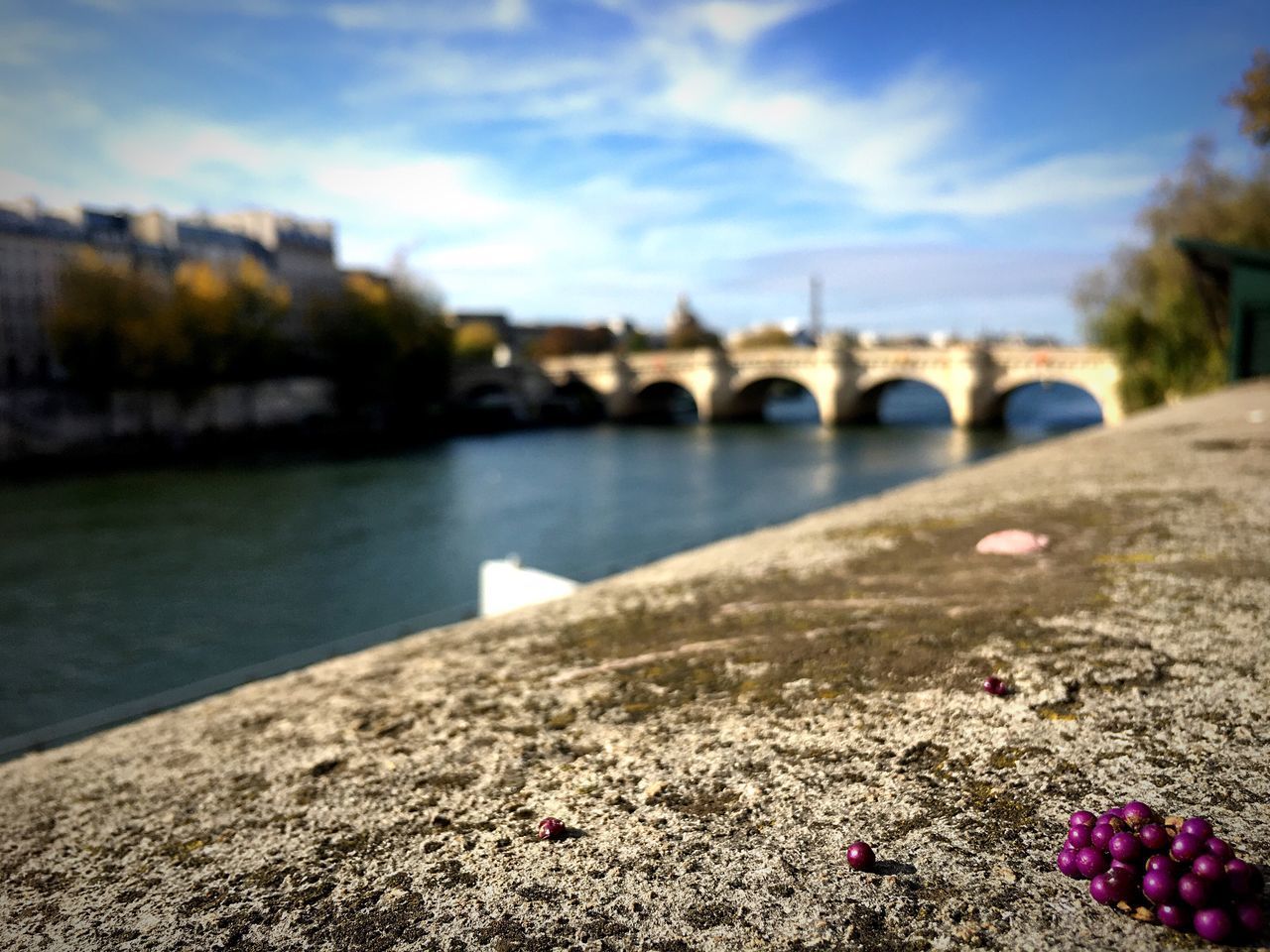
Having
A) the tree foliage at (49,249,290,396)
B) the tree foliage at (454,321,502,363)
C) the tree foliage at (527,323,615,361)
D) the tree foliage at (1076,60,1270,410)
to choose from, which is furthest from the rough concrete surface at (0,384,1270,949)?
the tree foliage at (527,323,615,361)

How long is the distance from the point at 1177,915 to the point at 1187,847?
13 centimetres

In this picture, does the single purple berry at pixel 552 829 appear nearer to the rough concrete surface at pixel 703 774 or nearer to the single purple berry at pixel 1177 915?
the rough concrete surface at pixel 703 774

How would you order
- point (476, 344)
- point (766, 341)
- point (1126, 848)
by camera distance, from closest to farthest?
point (1126, 848), point (476, 344), point (766, 341)

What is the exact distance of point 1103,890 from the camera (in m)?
1.71

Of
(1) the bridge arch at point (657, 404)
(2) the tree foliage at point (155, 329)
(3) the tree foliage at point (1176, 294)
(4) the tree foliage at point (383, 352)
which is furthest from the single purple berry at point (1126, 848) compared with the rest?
(1) the bridge arch at point (657, 404)

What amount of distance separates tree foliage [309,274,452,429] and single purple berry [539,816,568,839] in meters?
57.9

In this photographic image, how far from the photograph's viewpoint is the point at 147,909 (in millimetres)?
2119

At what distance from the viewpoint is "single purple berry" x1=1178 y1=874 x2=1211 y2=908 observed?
1.59 meters

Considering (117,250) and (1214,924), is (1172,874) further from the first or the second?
(117,250)

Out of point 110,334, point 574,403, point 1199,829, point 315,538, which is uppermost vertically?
point 110,334

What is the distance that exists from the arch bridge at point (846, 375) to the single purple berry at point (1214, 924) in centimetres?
4210

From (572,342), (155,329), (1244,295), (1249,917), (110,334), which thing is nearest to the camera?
(1249,917)

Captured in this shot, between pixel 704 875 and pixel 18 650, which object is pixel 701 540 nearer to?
pixel 18 650

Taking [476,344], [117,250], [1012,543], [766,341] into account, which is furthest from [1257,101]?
[766,341]
